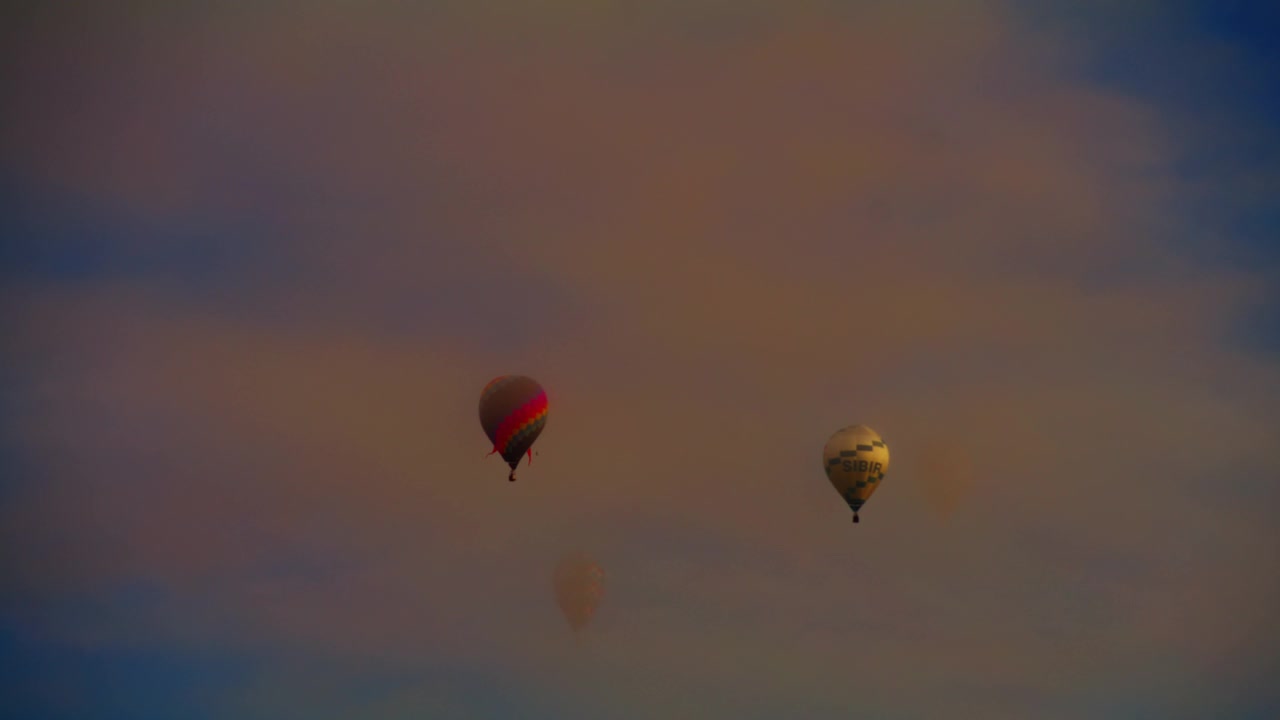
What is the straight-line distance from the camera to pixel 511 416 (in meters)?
109

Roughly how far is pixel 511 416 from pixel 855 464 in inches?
928

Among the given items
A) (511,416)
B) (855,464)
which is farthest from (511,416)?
(855,464)

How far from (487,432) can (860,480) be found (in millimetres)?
24900

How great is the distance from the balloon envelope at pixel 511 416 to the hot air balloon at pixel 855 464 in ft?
67.1

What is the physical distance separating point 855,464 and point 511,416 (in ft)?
77.3

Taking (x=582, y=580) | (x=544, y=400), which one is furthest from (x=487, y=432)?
(x=582, y=580)

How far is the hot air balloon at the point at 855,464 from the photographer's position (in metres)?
118

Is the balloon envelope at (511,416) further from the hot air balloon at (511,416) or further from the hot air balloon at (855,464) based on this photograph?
the hot air balloon at (855,464)

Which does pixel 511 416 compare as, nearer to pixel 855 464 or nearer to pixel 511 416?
pixel 511 416

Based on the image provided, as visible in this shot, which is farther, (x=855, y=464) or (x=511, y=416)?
(x=855, y=464)

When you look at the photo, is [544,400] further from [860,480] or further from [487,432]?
[860,480]

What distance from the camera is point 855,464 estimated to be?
11838 cm

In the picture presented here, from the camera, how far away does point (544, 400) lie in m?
112

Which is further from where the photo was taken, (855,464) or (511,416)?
(855,464)
